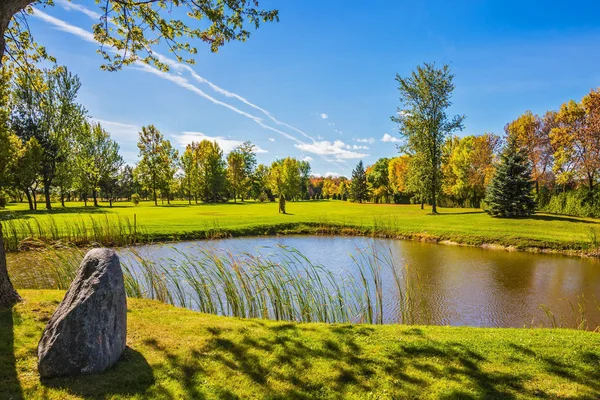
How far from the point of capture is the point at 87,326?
3398 mm

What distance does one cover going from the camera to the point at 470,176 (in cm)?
3988

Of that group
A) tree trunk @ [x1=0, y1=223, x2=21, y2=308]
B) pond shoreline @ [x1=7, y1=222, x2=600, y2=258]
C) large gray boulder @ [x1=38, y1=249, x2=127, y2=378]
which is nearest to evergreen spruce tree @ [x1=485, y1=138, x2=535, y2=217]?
pond shoreline @ [x1=7, y1=222, x2=600, y2=258]

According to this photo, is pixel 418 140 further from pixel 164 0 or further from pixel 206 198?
pixel 206 198

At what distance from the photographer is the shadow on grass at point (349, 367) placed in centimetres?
346

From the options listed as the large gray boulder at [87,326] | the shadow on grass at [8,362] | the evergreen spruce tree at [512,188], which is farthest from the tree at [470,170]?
the shadow on grass at [8,362]

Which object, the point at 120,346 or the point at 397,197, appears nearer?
the point at 120,346

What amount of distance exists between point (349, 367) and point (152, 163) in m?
49.6

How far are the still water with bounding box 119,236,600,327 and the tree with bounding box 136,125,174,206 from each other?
118 feet

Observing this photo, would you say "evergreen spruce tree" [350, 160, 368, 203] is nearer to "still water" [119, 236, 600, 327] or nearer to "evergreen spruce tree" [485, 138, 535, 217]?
"evergreen spruce tree" [485, 138, 535, 217]

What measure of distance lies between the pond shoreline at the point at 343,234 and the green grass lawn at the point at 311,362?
8.29 metres

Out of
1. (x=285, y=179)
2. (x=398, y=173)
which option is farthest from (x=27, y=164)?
(x=398, y=173)

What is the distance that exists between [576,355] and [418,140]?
26634 mm

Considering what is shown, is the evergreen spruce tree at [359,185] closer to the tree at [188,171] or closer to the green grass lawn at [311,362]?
the tree at [188,171]

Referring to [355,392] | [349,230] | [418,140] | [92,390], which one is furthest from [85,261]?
[418,140]
